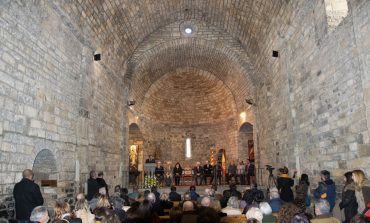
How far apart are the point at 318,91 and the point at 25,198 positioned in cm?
717

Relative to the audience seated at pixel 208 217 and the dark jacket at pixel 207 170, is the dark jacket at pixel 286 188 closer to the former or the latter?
the audience seated at pixel 208 217

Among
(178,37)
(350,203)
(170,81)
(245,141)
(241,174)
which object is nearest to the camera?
(350,203)

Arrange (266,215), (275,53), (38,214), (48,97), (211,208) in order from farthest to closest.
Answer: (275,53), (48,97), (266,215), (211,208), (38,214)

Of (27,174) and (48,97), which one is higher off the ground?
(48,97)

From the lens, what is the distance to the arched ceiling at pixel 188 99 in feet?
65.5

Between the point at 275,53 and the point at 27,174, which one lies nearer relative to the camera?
the point at 27,174

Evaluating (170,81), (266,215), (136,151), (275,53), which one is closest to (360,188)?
(266,215)

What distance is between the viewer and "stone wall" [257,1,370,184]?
6.38 m

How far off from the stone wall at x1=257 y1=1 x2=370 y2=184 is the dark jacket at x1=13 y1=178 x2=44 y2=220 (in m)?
6.30

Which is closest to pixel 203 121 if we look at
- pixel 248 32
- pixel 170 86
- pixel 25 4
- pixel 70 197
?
pixel 170 86

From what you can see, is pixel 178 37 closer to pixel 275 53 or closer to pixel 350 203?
pixel 275 53

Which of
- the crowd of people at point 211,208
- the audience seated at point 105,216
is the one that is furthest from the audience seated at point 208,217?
the audience seated at point 105,216

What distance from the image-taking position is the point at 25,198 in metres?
6.06

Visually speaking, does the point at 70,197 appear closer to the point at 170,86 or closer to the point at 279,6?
the point at 279,6
